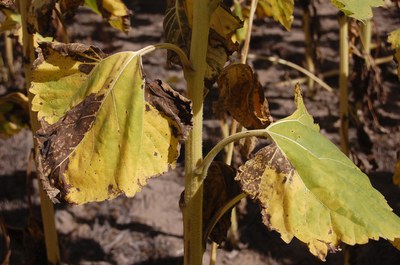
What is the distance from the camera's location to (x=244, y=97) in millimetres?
1246

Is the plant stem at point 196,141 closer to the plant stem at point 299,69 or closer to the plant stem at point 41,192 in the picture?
the plant stem at point 41,192

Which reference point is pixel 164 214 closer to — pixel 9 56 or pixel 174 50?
pixel 9 56

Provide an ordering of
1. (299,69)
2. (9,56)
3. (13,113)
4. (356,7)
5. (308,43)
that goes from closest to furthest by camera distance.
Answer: (356,7) < (13,113) < (299,69) < (308,43) < (9,56)

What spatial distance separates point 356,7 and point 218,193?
0.53 m

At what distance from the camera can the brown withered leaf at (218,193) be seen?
1.24 meters

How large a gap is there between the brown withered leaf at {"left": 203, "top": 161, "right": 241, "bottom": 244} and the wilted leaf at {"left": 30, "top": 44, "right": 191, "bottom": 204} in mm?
320

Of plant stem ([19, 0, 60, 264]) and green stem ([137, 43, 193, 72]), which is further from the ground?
green stem ([137, 43, 193, 72])

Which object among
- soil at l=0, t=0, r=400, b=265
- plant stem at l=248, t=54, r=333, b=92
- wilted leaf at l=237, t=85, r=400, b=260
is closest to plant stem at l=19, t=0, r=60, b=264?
soil at l=0, t=0, r=400, b=265

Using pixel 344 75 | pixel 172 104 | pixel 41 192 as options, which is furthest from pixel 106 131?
pixel 344 75

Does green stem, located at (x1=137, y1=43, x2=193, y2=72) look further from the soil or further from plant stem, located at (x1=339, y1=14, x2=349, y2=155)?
plant stem, located at (x1=339, y1=14, x2=349, y2=155)

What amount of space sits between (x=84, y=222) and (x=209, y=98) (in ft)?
3.44

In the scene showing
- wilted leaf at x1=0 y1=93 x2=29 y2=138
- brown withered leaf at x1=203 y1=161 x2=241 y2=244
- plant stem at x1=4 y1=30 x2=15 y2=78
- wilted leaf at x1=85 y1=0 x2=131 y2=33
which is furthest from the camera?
plant stem at x1=4 y1=30 x2=15 y2=78

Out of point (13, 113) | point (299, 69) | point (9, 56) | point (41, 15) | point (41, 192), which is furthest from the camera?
point (9, 56)

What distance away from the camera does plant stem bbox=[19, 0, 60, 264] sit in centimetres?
135
